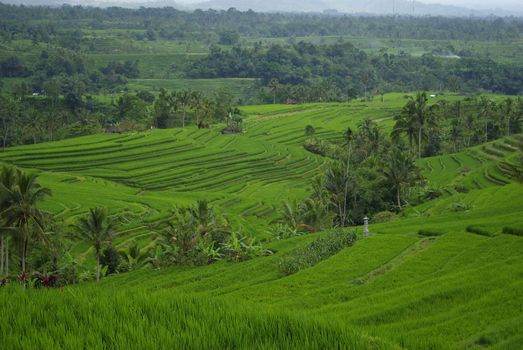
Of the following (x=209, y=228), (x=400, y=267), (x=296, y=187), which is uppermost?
(x=400, y=267)

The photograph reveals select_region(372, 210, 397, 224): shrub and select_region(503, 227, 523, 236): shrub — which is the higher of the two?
select_region(503, 227, 523, 236): shrub

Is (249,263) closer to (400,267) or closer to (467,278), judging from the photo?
(400,267)

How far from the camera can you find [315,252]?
20719 mm

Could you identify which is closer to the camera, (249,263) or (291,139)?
(249,263)

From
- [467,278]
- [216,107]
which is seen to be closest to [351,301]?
[467,278]

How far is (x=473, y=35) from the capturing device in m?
192

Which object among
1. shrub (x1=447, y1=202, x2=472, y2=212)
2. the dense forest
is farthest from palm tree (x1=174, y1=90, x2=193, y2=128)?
shrub (x1=447, y1=202, x2=472, y2=212)

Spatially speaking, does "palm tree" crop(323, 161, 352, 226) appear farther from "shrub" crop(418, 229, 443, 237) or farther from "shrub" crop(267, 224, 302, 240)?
"shrub" crop(418, 229, 443, 237)

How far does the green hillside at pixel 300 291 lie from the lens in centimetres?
754

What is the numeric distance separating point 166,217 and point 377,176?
46.7 ft

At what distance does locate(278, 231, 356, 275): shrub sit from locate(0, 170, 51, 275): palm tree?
11.0 m

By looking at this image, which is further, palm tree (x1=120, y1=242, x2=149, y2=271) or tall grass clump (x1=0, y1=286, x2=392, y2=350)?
palm tree (x1=120, y1=242, x2=149, y2=271)

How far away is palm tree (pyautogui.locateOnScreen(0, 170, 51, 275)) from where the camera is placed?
79.8ft

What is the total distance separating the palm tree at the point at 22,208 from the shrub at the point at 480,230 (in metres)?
17.0
